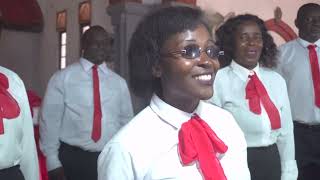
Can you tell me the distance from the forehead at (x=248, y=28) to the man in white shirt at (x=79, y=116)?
1217 mm

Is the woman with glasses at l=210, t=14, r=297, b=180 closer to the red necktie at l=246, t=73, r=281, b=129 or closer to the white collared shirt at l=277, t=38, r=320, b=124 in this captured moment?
the red necktie at l=246, t=73, r=281, b=129

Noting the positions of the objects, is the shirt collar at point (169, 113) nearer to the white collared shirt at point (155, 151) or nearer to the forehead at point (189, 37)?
the white collared shirt at point (155, 151)

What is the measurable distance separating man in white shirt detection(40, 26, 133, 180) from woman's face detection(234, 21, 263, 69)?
1.21 metres

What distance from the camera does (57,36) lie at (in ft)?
33.2

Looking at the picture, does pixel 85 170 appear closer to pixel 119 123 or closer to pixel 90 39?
pixel 119 123

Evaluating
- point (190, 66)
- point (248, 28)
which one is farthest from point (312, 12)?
point (190, 66)

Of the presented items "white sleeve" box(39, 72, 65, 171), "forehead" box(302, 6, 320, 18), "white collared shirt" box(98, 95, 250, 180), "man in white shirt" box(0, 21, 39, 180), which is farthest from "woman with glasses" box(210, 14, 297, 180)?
"white sleeve" box(39, 72, 65, 171)

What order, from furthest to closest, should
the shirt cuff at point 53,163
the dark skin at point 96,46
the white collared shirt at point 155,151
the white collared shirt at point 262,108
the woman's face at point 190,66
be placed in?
1. the dark skin at point 96,46
2. the shirt cuff at point 53,163
3. the white collared shirt at point 262,108
4. the woman's face at point 190,66
5. the white collared shirt at point 155,151

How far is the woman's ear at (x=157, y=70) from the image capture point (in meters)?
1.75

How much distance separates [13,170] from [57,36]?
7.87m

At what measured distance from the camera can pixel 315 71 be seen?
3709 millimetres

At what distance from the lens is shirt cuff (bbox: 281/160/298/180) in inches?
113

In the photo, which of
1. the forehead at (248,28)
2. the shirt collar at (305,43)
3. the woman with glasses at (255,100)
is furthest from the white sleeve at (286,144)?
the shirt collar at (305,43)

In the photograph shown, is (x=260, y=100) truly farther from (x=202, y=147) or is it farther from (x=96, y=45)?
(x=96, y=45)
